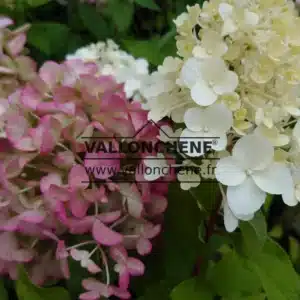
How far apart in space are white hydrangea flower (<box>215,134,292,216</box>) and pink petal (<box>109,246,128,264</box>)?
11 cm

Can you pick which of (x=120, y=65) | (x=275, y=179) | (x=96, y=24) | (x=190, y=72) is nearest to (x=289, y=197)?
(x=275, y=179)

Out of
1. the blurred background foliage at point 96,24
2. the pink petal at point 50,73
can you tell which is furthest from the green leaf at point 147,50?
the pink petal at point 50,73

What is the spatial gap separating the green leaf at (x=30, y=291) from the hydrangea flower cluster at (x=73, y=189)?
0.02 metres

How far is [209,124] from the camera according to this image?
0.44 metres

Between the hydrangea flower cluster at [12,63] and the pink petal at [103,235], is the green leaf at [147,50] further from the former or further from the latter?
the pink petal at [103,235]

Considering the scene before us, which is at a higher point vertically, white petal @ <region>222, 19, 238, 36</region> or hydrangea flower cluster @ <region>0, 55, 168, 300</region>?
white petal @ <region>222, 19, 238, 36</region>

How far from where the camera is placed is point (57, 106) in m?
0.50

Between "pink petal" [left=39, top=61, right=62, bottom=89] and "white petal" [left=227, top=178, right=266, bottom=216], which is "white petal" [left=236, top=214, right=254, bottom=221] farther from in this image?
"pink petal" [left=39, top=61, right=62, bottom=89]

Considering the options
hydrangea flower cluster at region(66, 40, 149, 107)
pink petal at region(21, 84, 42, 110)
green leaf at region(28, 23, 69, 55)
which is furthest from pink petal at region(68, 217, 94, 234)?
green leaf at region(28, 23, 69, 55)

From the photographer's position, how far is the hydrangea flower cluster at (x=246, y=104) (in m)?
0.44

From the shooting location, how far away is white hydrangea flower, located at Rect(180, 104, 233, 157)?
1.45 ft

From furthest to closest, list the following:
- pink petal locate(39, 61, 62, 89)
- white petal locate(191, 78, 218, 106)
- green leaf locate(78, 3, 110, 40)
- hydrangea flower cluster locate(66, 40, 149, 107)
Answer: green leaf locate(78, 3, 110, 40) → hydrangea flower cluster locate(66, 40, 149, 107) → pink petal locate(39, 61, 62, 89) → white petal locate(191, 78, 218, 106)

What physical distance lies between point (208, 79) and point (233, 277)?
0.58 feet

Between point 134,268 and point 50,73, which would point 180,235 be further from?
point 50,73
